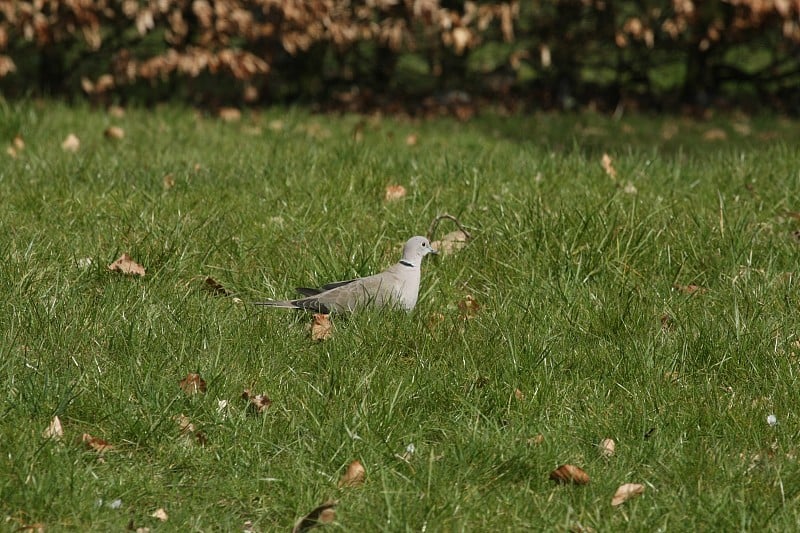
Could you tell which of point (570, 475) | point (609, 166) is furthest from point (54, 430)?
point (609, 166)

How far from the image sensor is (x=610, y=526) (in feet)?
9.62

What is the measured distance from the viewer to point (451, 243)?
4984 mm

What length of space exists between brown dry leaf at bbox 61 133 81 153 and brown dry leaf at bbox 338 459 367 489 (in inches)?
163

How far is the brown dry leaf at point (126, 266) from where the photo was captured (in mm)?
4379

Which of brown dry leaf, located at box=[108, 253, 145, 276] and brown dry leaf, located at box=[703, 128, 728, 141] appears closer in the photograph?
brown dry leaf, located at box=[108, 253, 145, 276]

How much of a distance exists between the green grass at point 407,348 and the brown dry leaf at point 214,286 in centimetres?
4

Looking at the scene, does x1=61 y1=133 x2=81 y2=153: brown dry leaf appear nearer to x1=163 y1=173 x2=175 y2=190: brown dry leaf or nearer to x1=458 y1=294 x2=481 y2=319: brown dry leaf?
x1=163 y1=173 x2=175 y2=190: brown dry leaf

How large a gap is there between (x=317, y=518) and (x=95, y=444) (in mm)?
756

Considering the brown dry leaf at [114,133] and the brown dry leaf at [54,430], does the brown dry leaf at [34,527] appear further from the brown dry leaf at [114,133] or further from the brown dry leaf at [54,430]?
the brown dry leaf at [114,133]

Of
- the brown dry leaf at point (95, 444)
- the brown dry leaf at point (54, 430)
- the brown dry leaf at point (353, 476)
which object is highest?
the brown dry leaf at point (54, 430)

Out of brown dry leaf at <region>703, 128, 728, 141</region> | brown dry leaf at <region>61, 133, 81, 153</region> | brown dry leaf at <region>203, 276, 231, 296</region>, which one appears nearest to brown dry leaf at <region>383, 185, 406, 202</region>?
brown dry leaf at <region>203, 276, 231, 296</region>

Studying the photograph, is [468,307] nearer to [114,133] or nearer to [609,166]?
[609,166]

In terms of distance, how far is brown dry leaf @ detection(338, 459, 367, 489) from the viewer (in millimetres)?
3168

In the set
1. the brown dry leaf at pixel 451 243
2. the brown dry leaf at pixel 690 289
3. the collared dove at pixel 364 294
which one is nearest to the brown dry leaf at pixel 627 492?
the collared dove at pixel 364 294
